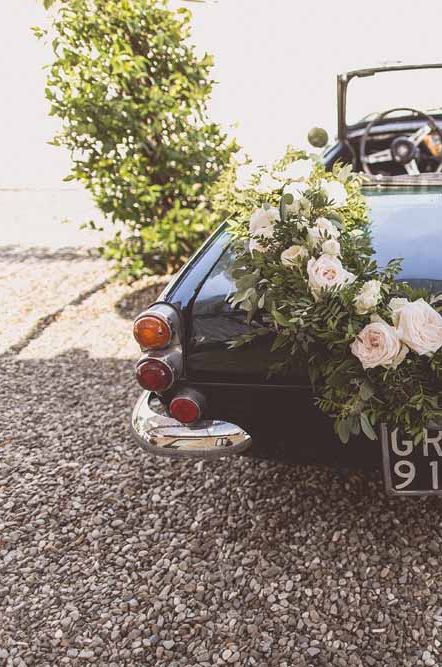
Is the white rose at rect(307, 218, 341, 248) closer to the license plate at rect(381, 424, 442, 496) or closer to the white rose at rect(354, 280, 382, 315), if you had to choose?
the white rose at rect(354, 280, 382, 315)

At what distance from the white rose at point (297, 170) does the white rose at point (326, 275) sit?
560 millimetres

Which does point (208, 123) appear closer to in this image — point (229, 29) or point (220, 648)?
point (220, 648)

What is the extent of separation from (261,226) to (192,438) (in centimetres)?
74

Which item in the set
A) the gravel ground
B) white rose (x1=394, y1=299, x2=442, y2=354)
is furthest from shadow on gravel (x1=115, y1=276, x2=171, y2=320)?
white rose (x1=394, y1=299, x2=442, y2=354)

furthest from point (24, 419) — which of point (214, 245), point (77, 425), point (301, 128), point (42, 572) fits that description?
point (301, 128)

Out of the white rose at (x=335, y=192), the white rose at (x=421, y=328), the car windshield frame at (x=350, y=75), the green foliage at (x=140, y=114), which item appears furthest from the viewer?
the green foliage at (x=140, y=114)

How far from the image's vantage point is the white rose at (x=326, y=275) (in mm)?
2029

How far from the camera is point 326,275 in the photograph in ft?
6.68

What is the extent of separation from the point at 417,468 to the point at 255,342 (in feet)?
2.05

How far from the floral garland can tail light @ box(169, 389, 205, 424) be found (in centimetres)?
22

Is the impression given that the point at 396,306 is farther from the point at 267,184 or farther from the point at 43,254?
the point at 43,254

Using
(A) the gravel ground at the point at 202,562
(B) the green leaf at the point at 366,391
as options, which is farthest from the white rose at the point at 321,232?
(A) the gravel ground at the point at 202,562

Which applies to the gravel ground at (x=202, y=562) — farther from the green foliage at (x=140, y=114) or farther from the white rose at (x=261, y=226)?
the green foliage at (x=140, y=114)

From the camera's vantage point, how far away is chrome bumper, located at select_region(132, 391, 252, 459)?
2289 mm
